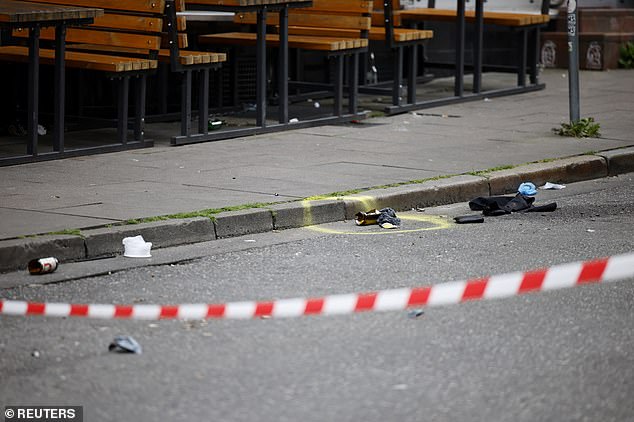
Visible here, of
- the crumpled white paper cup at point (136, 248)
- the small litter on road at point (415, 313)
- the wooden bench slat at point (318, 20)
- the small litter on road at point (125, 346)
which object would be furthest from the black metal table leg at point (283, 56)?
the small litter on road at point (125, 346)

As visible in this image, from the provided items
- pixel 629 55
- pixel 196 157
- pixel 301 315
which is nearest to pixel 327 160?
pixel 196 157

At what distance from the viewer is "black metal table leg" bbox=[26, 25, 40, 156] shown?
31.3 feet

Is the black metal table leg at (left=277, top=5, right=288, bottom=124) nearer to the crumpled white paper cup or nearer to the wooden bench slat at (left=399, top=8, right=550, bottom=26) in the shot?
the wooden bench slat at (left=399, top=8, right=550, bottom=26)

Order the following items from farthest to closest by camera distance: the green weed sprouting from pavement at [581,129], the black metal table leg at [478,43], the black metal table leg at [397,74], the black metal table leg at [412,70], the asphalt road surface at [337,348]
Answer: the black metal table leg at [478,43] < the black metal table leg at [412,70] < the black metal table leg at [397,74] < the green weed sprouting from pavement at [581,129] < the asphalt road surface at [337,348]

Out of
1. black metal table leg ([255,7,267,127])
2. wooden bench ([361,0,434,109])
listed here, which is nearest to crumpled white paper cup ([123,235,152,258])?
black metal table leg ([255,7,267,127])

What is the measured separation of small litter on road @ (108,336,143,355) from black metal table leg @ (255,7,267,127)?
6349mm

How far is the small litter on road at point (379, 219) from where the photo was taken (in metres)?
8.14

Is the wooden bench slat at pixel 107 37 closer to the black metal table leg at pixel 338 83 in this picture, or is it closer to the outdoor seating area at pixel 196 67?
the outdoor seating area at pixel 196 67

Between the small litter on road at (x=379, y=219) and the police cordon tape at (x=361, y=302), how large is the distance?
212cm

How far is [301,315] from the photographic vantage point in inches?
224

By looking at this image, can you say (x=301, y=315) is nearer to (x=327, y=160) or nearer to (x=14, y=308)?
(x=14, y=308)

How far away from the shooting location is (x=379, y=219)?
8.21 metres

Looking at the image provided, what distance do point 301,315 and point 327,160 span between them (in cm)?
449

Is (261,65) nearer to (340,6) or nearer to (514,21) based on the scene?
(340,6)
